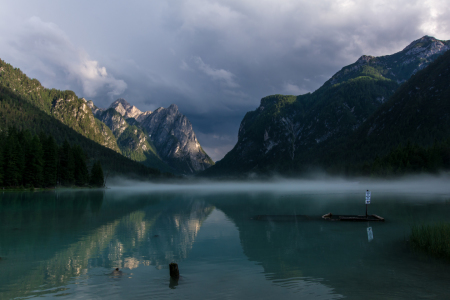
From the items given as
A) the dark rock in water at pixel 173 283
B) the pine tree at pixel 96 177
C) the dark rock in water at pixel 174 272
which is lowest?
the dark rock in water at pixel 173 283

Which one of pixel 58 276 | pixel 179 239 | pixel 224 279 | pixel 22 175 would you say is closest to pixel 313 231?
pixel 179 239

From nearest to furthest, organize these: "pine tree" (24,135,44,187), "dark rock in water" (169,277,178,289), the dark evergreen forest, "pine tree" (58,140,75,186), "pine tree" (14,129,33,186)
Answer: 1. "dark rock in water" (169,277,178,289)
2. the dark evergreen forest
3. "pine tree" (14,129,33,186)
4. "pine tree" (24,135,44,187)
5. "pine tree" (58,140,75,186)

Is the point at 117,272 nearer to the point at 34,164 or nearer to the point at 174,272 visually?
the point at 174,272

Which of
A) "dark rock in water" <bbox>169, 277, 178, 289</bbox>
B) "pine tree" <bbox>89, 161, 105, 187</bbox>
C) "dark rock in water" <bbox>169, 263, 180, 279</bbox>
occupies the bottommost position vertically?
"dark rock in water" <bbox>169, 277, 178, 289</bbox>

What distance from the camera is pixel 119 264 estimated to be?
18.0 metres

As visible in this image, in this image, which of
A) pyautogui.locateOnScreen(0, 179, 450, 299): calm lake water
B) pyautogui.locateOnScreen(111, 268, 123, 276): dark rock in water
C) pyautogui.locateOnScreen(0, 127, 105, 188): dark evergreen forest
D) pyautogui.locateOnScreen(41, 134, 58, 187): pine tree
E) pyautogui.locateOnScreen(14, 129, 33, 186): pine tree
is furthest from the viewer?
pyautogui.locateOnScreen(41, 134, 58, 187): pine tree

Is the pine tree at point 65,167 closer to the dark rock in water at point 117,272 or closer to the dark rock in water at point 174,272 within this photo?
the dark rock in water at point 117,272

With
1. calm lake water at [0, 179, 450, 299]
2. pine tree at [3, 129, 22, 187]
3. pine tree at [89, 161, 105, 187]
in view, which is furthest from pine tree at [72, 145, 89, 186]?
calm lake water at [0, 179, 450, 299]

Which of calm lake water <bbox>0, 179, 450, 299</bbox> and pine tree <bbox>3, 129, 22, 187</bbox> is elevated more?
pine tree <bbox>3, 129, 22, 187</bbox>

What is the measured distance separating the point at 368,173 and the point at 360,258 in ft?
512

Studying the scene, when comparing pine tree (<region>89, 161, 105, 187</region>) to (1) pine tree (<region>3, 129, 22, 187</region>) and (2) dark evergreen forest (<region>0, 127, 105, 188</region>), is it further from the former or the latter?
(1) pine tree (<region>3, 129, 22, 187</region>)

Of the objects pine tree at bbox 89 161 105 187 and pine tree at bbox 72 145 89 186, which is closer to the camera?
pine tree at bbox 72 145 89 186

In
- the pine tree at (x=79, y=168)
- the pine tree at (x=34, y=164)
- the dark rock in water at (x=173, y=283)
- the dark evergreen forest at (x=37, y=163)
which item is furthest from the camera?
the pine tree at (x=79, y=168)

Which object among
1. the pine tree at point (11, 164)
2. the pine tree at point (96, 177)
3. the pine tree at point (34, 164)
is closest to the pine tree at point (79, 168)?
the pine tree at point (96, 177)
